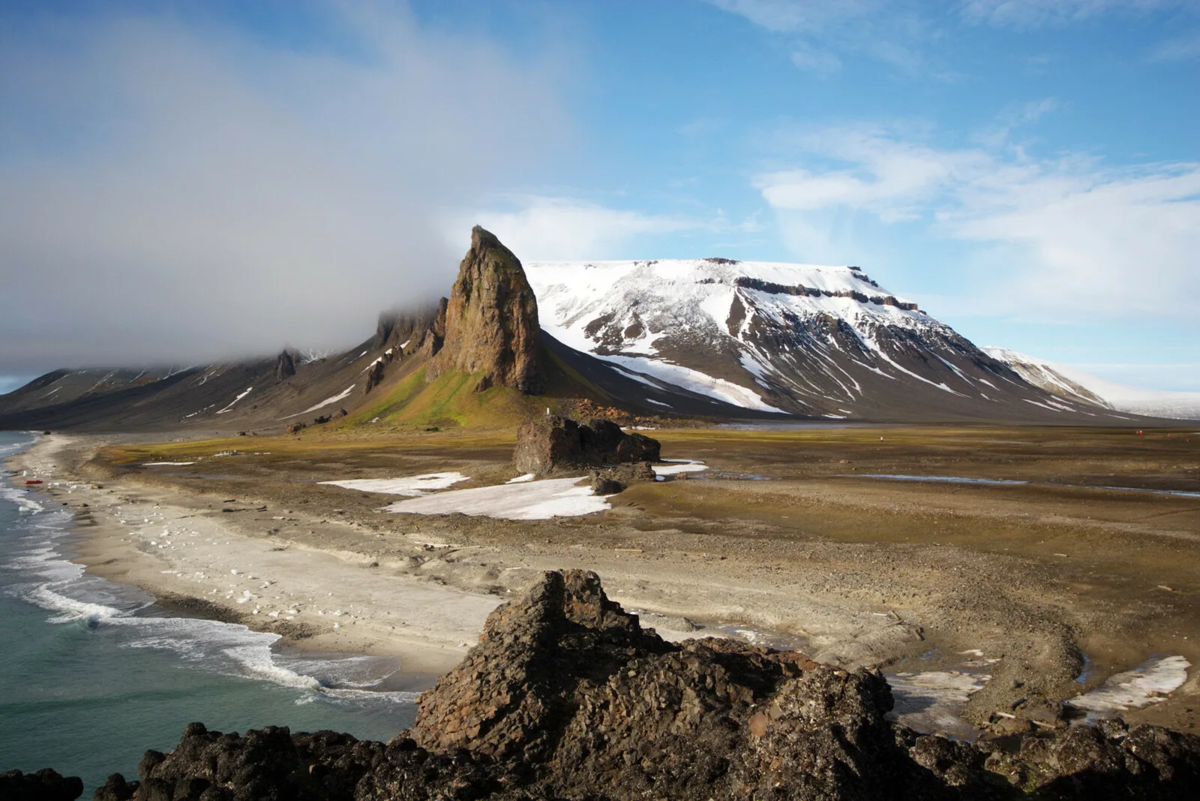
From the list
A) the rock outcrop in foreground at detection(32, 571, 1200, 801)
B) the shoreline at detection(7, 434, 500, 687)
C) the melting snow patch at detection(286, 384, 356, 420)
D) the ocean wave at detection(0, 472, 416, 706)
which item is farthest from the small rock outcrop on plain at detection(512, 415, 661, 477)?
the melting snow patch at detection(286, 384, 356, 420)

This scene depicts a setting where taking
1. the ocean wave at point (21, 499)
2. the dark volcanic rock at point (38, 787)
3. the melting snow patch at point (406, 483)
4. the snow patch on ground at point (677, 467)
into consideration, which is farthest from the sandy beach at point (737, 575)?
the dark volcanic rock at point (38, 787)

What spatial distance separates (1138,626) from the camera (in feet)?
53.2

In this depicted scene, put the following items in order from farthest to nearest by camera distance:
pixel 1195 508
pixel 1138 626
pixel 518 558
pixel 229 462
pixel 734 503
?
pixel 229 462
pixel 734 503
pixel 1195 508
pixel 518 558
pixel 1138 626

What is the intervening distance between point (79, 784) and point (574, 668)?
19.6 ft

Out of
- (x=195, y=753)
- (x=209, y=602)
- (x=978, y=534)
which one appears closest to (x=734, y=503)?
(x=978, y=534)

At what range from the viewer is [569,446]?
47688mm

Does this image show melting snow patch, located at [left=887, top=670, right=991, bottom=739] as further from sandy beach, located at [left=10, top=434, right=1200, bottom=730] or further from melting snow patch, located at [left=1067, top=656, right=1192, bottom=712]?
melting snow patch, located at [left=1067, top=656, right=1192, bottom=712]

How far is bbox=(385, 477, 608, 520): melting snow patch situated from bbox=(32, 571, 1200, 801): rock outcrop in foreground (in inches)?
920

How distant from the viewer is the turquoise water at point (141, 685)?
41.9ft

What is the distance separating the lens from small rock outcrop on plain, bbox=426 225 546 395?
124 m

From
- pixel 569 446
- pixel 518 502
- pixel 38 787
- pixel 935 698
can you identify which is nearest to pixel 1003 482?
pixel 569 446

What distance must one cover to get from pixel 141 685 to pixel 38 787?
741cm

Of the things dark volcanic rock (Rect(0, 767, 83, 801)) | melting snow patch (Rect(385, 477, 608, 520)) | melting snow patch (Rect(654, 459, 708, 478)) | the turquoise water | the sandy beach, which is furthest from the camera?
melting snow patch (Rect(654, 459, 708, 478))

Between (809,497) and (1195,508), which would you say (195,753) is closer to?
(809,497)
